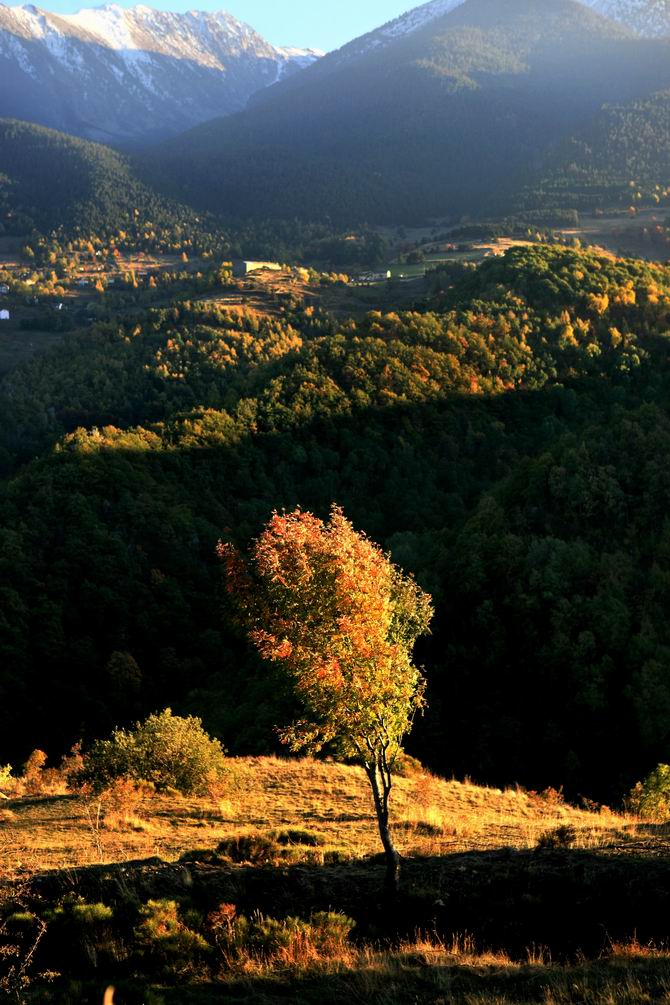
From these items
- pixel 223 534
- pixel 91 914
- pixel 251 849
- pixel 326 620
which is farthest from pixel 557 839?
pixel 223 534

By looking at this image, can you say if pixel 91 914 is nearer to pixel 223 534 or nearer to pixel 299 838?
pixel 299 838

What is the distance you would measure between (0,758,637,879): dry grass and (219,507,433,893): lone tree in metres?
5.90

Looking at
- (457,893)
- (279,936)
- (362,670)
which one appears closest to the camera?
(279,936)

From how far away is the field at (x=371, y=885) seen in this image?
11.3 meters

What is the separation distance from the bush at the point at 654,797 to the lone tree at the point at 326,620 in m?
13.4

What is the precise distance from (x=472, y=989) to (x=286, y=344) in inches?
4854

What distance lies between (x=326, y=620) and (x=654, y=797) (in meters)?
16.9

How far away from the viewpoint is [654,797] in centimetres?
2395

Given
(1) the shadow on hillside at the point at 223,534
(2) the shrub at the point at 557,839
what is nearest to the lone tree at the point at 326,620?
(2) the shrub at the point at 557,839

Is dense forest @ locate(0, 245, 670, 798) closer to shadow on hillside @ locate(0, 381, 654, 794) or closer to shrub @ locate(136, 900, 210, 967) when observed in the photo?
shadow on hillside @ locate(0, 381, 654, 794)

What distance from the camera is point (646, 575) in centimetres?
4291

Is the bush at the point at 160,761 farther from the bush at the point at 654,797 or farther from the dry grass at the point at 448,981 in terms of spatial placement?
the bush at the point at 654,797

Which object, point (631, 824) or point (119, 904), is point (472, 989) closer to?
point (119, 904)

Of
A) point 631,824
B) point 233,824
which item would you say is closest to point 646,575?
point 631,824
